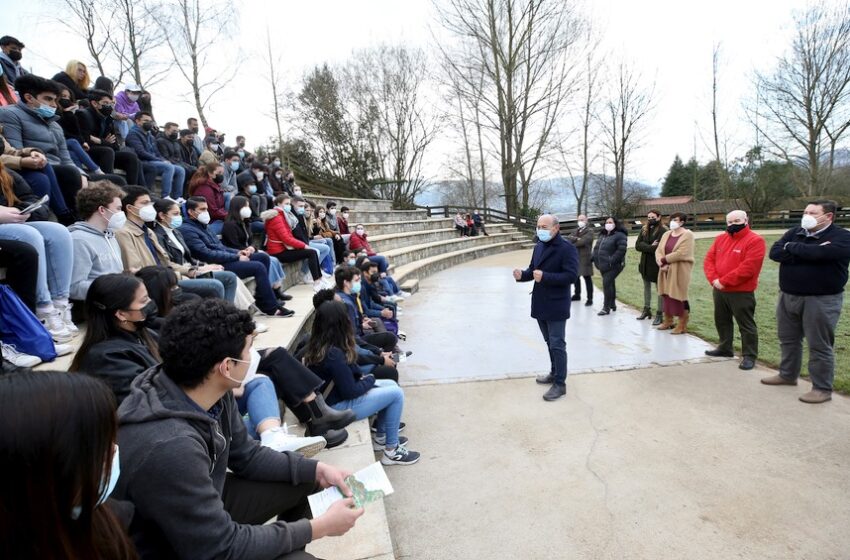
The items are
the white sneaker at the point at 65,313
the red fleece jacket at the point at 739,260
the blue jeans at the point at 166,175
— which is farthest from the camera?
the blue jeans at the point at 166,175

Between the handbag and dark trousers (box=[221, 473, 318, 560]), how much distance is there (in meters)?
1.64

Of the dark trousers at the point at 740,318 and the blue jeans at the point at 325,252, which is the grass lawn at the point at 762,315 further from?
the blue jeans at the point at 325,252

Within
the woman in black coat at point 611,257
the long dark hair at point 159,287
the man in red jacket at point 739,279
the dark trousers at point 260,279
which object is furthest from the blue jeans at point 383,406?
the woman in black coat at point 611,257

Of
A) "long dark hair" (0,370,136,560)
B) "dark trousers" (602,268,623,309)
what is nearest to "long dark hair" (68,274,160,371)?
"long dark hair" (0,370,136,560)

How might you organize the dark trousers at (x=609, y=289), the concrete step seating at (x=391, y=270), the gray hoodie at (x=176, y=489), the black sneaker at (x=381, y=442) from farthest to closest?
the dark trousers at (x=609, y=289) < the black sneaker at (x=381, y=442) < the concrete step seating at (x=391, y=270) < the gray hoodie at (x=176, y=489)

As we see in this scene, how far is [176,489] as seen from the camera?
128 cm

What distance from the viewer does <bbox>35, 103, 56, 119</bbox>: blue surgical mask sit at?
4203 millimetres

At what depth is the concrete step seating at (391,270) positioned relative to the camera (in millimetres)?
2133

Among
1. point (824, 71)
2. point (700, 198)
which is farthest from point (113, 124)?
point (700, 198)

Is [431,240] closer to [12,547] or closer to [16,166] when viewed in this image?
[16,166]

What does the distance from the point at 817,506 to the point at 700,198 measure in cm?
4017

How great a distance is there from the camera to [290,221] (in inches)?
289

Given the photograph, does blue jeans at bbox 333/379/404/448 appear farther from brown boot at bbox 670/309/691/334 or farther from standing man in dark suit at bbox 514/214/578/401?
brown boot at bbox 670/309/691/334

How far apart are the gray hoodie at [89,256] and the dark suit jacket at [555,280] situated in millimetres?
3626
